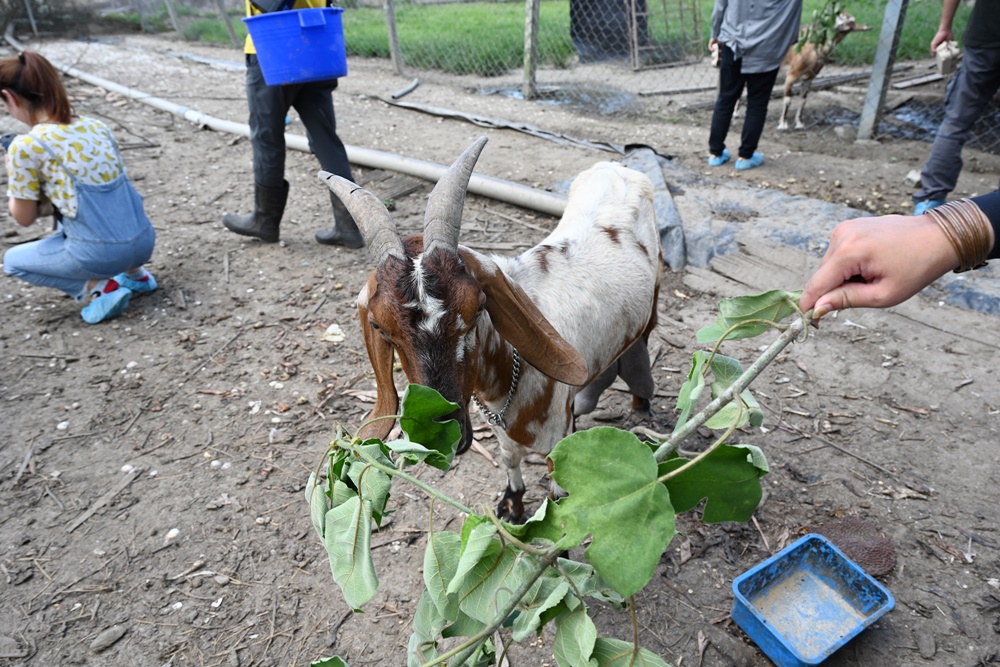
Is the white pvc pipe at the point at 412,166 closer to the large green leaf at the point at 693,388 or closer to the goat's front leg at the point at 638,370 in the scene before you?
the goat's front leg at the point at 638,370

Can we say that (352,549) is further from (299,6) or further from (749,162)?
(749,162)

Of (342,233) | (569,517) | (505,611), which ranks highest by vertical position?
(569,517)

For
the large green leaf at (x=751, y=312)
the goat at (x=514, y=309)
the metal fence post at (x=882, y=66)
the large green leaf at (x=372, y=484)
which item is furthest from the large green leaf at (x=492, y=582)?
the metal fence post at (x=882, y=66)

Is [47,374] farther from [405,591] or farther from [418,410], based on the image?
[418,410]

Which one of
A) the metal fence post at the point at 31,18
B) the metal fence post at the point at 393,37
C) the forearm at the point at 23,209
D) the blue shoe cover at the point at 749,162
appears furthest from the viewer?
the metal fence post at the point at 31,18

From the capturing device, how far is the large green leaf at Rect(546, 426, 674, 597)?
1.09m

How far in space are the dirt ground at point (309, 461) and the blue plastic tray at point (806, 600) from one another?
10 cm

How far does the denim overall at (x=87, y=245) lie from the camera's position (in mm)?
4441

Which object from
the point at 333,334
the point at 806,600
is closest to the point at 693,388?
the point at 806,600

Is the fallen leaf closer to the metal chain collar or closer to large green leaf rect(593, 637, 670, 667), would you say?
the metal chain collar

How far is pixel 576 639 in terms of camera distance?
1.30 m

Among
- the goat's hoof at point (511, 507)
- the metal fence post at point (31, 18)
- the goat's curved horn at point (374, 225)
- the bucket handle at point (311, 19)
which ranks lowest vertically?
the goat's hoof at point (511, 507)

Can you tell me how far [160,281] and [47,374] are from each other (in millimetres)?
1268

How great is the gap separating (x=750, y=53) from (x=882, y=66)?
5.47 feet
